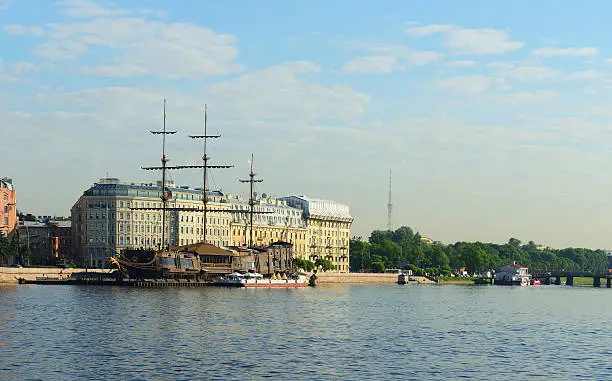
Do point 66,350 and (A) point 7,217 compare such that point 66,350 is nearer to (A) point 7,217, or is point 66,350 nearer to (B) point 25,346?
(B) point 25,346

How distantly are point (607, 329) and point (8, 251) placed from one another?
362 ft

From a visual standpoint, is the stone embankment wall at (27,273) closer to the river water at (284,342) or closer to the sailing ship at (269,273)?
the sailing ship at (269,273)

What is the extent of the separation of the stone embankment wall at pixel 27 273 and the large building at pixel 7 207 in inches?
944

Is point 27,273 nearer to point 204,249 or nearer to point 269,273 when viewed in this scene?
point 204,249

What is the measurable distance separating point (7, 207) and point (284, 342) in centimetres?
13026

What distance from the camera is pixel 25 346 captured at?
5744 centimetres

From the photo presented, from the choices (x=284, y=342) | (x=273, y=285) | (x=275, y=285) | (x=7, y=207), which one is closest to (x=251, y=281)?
(x=273, y=285)

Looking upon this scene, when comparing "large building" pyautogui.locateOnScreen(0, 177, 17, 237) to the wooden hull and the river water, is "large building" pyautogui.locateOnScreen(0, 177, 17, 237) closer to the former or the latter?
the wooden hull

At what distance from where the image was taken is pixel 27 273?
5989 inches

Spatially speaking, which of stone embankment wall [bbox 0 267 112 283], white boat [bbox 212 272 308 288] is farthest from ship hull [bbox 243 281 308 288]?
stone embankment wall [bbox 0 267 112 283]

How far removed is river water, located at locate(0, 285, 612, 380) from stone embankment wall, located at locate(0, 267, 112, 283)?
151ft

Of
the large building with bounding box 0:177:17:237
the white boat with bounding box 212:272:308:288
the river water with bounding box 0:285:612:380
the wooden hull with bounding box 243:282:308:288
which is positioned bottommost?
the river water with bounding box 0:285:612:380

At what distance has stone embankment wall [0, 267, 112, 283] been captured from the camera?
146500 mm

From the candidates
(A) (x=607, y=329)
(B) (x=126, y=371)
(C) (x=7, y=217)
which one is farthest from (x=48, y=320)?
(C) (x=7, y=217)
